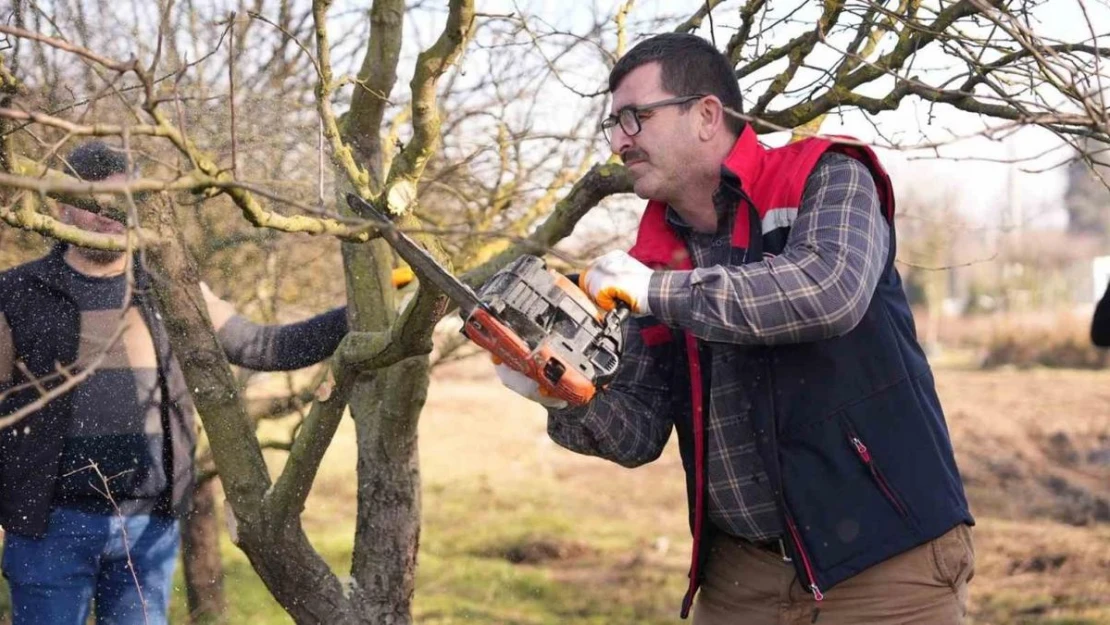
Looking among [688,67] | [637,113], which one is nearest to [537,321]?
[637,113]

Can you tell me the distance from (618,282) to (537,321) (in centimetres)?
23

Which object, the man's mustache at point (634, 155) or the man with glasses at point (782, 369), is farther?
the man's mustache at point (634, 155)

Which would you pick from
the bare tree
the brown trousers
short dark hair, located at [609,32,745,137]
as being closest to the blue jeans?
the bare tree

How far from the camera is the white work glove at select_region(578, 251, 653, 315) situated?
240cm

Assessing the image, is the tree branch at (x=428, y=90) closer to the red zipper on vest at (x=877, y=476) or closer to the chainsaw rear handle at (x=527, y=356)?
the chainsaw rear handle at (x=527, y=356)

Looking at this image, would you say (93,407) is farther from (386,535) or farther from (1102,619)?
(1102,619)

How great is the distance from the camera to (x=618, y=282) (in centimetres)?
242

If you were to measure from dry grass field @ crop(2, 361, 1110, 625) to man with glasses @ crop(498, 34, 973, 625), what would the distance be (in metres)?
3.66

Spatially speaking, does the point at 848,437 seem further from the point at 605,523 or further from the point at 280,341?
the point at 605,523

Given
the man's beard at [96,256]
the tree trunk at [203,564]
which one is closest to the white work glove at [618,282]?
the man's beard at [96,256]

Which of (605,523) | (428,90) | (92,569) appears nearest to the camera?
(428,90)

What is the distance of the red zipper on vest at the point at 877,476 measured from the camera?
2.46 metres

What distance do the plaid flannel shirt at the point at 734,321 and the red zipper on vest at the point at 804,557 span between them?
74 mm

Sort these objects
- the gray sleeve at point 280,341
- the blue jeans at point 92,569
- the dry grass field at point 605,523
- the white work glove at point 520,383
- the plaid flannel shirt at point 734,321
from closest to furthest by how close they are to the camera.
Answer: the plaid flannel shirt at point 734,321
the white work glove at point 520,383
the blue jeans at point 92,569
the gray sleeve at point 280,341
the dry grass field at point 605,523
